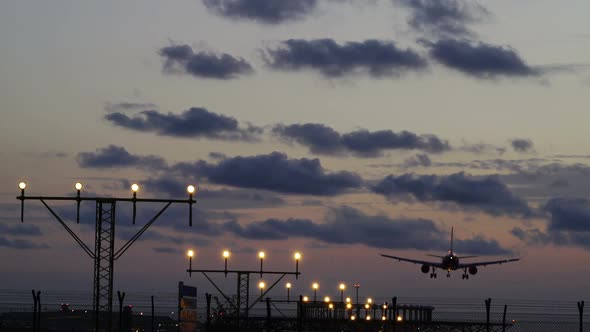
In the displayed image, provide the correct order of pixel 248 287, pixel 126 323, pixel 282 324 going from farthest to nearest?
pixel 282 324 < pixel 248 287 < pixel 126 323

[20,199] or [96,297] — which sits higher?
[20,199]

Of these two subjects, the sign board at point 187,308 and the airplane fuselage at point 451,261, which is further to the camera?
the airplane fuselage at point 451,261

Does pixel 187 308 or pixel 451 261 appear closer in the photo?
pixel 187 308

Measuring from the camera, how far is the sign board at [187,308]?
71562 mm

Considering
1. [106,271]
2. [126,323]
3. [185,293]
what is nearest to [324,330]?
[185,293]

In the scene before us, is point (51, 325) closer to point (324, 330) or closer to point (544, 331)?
point (324, 330)

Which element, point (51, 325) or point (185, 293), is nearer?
point (185, 293)

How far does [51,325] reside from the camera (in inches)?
6452

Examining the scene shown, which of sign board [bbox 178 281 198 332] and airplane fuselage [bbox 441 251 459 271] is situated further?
airplane fuselage [bbox 441 251 459 271]

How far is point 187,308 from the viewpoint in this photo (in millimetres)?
72375

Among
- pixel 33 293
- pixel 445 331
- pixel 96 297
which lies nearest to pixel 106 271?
pixel 96 297

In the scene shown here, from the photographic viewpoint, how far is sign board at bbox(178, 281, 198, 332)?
71562 mm

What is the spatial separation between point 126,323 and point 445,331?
39744mm

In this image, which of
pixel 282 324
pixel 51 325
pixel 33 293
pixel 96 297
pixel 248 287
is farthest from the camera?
pixel 51 325
